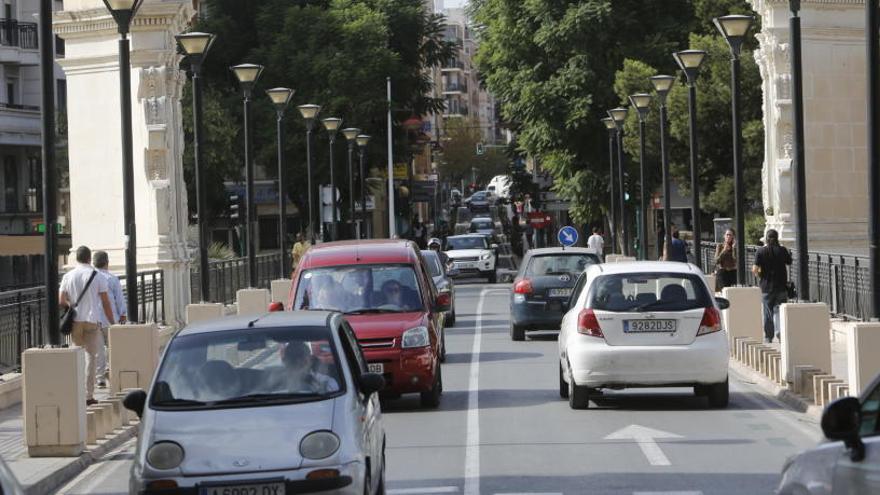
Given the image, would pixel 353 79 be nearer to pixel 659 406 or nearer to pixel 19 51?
pixel 19 51

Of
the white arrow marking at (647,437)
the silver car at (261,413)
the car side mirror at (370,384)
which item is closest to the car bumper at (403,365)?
the white arrow marking at (647,437)

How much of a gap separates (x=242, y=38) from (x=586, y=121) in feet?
58.7

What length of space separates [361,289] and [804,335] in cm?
516

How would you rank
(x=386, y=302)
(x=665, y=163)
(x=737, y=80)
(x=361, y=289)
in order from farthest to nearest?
(x=665, y=163) → (x=737, y=80) → (x=361, y=289) → (x=386, y=302)

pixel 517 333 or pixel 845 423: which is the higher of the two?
pixel 845 423

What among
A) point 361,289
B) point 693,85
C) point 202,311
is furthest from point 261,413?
point 693,85

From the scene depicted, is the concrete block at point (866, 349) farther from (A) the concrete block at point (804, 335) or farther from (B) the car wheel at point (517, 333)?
(B) the car wheel at point (517, 333)

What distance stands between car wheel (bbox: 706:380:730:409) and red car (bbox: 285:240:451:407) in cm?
296

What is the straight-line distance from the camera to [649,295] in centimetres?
1789

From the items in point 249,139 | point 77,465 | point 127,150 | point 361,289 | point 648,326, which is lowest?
point 77,465

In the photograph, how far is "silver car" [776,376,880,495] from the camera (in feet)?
20.4

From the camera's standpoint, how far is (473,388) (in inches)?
833

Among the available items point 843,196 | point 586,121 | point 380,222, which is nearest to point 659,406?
point 843,196

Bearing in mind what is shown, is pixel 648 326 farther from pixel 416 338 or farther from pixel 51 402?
pixel 51 402
